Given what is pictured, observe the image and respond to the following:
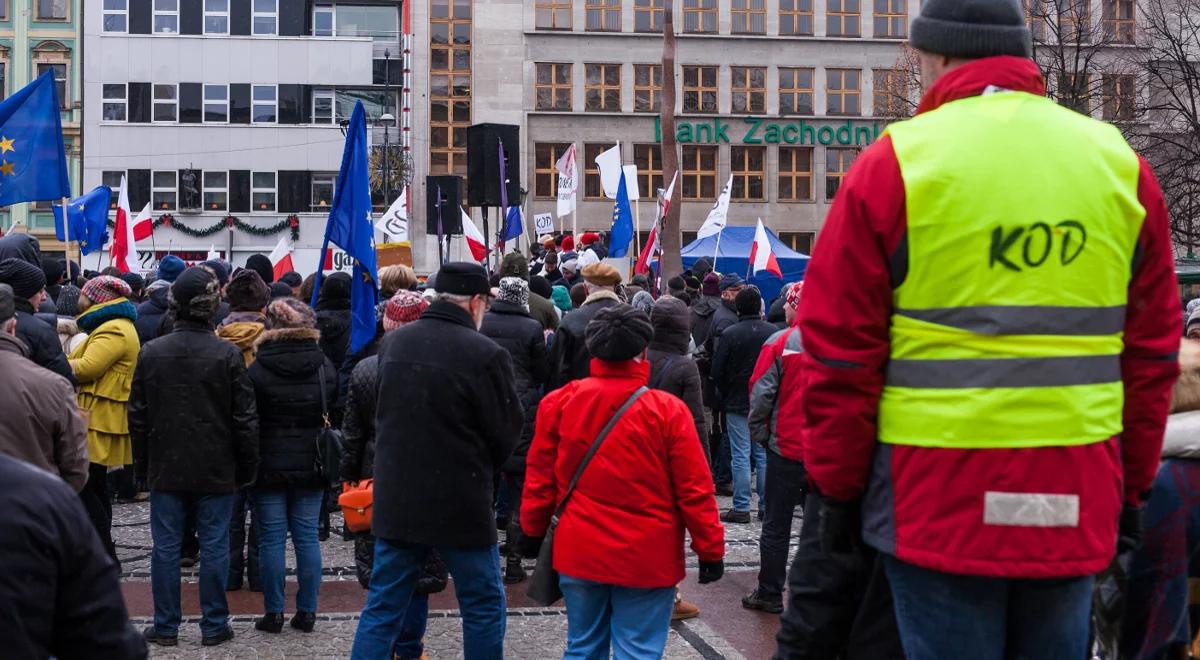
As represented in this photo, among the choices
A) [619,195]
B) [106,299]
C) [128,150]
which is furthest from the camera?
[128,150]

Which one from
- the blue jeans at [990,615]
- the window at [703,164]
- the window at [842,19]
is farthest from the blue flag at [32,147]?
the window at [842,19]

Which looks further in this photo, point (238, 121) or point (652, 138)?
point (652, 138)

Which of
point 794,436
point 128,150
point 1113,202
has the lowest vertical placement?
point 794,436

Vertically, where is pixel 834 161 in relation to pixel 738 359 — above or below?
above

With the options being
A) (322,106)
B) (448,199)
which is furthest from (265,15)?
(448,199)

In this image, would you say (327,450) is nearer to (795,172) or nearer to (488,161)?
(488,161)

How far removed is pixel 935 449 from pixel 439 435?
3.21 meters

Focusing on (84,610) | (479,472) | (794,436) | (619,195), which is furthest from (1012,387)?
(619,195)

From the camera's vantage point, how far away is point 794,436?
7766 millimetres

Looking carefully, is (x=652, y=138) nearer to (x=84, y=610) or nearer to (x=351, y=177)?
(x=351, y=177)

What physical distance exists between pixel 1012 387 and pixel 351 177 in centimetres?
703

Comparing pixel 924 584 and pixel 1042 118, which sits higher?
pixel 1042 118

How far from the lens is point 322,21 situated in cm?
5562

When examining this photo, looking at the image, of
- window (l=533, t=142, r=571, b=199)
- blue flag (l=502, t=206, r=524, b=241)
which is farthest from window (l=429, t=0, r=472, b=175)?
blue flag (l=502, t=206, r=524, b=241)
